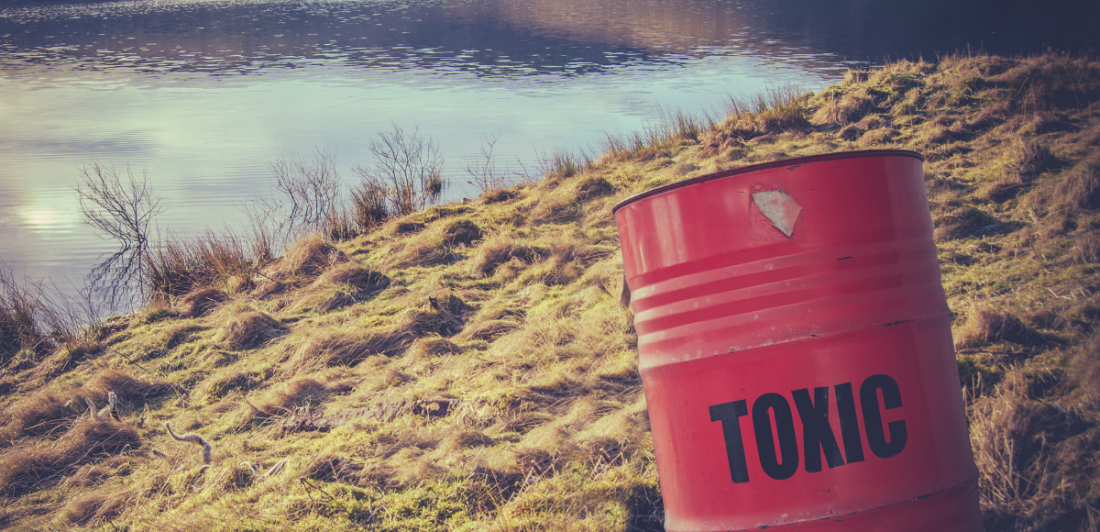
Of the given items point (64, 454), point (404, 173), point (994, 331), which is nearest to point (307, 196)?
point (404, 173)

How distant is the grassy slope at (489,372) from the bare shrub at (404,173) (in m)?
2.20

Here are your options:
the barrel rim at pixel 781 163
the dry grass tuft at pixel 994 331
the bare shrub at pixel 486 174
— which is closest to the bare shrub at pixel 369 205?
the bare shrub at pixel 486 174

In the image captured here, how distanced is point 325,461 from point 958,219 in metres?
4.05

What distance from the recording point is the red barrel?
64.1 inches

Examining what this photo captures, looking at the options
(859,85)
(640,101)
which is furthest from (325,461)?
(640,101)

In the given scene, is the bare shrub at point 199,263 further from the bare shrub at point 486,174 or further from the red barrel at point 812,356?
the red barrel at point 812,356

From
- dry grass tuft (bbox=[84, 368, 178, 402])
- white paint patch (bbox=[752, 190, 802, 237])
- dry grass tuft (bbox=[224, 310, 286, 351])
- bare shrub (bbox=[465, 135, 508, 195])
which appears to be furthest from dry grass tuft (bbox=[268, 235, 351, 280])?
white paint patch (bbox=[752, 190, 802, 237])

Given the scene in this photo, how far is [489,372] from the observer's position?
3787 mm

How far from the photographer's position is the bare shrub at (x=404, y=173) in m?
9.39

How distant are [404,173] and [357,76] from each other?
12.4 m

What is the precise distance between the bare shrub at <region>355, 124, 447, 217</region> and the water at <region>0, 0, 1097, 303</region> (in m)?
0.40

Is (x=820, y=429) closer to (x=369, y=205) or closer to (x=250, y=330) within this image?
(x=250, y=330)

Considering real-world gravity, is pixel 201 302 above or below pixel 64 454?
above

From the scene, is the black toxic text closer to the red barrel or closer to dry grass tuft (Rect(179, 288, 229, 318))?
the red barrel
